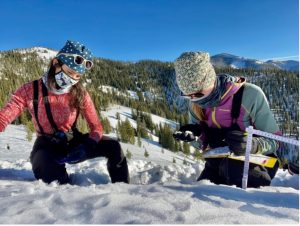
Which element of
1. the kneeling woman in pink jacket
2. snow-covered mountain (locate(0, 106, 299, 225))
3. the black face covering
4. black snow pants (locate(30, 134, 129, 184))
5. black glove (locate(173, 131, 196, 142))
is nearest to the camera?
snow-covered mountain (locate(0, 106, 299, 225))

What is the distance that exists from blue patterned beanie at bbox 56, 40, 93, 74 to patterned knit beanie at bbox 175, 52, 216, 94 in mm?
1426

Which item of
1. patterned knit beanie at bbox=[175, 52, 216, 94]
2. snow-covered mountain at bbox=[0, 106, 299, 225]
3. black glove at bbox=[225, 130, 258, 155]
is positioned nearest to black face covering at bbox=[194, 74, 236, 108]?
patterned knit beanie at bbox=[175, 52, 216, 94]

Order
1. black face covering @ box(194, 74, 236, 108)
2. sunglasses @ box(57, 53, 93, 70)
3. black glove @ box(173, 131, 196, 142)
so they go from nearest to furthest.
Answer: black face covering @ box(194, 74, 236, 108), black glove @ box(173, 131, 196, 142), sunglasses @ box(57, 53, 93, 70)

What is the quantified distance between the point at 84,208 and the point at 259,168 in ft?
8.30

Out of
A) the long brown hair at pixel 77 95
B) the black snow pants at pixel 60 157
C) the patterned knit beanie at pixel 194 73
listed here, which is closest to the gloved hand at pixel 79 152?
the black snow pants at pixel 60 157

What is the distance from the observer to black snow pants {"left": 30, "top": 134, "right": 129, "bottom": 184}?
14.7 feet

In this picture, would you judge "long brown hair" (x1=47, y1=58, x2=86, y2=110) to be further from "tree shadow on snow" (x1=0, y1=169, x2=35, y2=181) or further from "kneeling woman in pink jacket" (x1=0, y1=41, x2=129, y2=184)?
"tree shadow on snow" (x1=0, y1=169, x2=35, y2=181)

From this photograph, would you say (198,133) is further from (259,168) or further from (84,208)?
(84,208)

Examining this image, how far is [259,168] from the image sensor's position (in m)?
4.43

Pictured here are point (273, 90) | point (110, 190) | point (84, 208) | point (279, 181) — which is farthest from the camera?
point (273, 90)

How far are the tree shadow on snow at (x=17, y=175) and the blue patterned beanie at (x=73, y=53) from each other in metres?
1.62

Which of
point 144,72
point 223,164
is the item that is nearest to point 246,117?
point 223,164

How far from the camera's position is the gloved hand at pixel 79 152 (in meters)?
4.57

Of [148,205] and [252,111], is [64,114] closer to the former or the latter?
[252,111]
